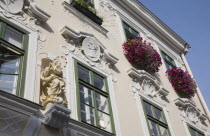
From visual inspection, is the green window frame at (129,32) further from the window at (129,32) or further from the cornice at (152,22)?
the cornice at (152,22)

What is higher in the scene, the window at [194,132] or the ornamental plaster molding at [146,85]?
the ornamental plaster molding at [146,85]

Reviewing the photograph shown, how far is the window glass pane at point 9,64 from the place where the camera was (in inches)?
234

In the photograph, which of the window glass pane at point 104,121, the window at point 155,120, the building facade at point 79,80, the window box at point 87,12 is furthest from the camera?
the window box at point 87,12

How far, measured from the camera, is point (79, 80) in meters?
7.30

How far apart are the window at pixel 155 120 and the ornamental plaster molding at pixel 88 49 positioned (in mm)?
1611

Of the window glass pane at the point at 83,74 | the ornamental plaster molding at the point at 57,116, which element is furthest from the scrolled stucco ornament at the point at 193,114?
the ornamental plaster molding at the point at 57,116

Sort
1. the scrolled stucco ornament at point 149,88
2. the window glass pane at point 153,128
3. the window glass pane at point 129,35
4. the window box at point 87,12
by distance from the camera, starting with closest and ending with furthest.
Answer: the window glass pane at point 153,128
the window box at point 87,12
the scrolled stucco ornament at point 149,88
the window glass pane at point 129,35

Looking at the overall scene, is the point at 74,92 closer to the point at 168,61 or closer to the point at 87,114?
the point at 87,114

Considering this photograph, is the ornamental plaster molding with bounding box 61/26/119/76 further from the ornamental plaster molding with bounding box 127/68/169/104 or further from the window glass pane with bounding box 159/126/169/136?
the window glass pane with bounding box 159/126/169/136

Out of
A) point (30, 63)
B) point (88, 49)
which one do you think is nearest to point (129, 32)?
point (88, 49)

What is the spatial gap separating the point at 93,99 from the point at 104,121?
21.2 inches

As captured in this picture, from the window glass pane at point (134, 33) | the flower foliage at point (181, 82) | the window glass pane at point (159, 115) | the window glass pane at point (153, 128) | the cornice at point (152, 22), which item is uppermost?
the cornice at point (152, 22)

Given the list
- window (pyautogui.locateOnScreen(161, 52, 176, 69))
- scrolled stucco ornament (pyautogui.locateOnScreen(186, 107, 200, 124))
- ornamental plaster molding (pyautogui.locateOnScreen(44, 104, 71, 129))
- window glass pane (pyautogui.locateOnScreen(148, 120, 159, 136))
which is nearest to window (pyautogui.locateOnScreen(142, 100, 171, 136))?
window glass pane (pyautogui.locateOnScreen(148, 120, 159, 136))

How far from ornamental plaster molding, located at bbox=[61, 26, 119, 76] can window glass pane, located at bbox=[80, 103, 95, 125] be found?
138cm
